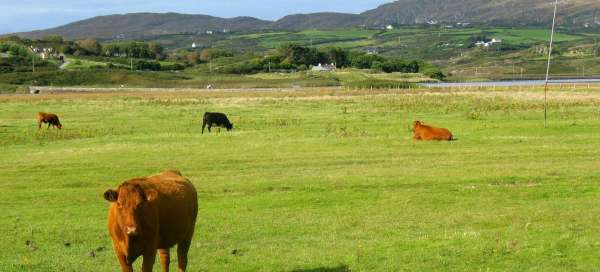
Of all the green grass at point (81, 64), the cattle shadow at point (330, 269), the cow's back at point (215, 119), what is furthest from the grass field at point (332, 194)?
the green grass at point (81, 64)

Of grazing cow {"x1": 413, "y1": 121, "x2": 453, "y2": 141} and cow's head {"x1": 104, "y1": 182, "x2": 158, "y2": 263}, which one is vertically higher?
cow's head {"x1": 104, "y1": 182, "x2": 158, "y2": 263}

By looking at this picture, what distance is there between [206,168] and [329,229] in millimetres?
10529

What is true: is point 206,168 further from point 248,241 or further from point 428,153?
point 248,241

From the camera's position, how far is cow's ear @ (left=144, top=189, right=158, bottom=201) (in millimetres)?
10078

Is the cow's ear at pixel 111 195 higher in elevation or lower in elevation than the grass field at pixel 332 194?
higher

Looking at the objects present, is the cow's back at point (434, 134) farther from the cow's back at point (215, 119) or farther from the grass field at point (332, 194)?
the cow's back at point (215, 119)

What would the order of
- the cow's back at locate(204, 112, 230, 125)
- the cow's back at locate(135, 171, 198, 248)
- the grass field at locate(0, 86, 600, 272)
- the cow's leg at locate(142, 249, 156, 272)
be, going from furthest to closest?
the cow's back at locate(204, 112, 230, 125), the grass field at locate(0, 86, 600, 272), the cow's back at locate(135, 171, 198, 248), the cow's leg at locate(142, 249, 156, 272)

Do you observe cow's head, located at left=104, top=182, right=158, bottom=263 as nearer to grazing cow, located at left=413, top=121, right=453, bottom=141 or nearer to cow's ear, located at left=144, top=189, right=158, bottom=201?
cow's ear, located at left=144, top=189, right=158, bottom=201

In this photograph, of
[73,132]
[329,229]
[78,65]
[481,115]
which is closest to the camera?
[329,229]

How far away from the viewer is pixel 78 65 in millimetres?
176375

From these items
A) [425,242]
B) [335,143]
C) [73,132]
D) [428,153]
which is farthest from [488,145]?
[73,132]

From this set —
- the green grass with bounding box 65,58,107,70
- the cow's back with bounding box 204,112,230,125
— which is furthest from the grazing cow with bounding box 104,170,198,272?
the green grass with bounding box 65,58,107,70

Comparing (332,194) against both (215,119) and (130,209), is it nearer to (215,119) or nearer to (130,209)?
(130,209)

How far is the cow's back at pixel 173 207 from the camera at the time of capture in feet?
35.1
